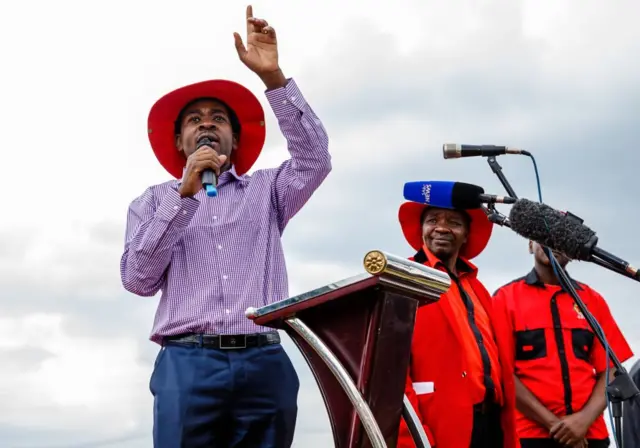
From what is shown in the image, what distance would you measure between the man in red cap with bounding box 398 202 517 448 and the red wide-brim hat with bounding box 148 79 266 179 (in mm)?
1102

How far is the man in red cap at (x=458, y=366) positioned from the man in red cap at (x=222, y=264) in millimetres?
819

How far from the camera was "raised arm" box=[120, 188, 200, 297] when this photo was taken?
3393 millimetres

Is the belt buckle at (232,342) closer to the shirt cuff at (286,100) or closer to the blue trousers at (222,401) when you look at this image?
the blue trousers at (222,401)

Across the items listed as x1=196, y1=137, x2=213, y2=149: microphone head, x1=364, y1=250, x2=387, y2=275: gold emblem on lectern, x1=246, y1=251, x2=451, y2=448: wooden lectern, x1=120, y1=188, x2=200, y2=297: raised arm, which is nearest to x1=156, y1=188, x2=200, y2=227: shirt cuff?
x1=120, y1=188, x2=200, y2=297: raised arm

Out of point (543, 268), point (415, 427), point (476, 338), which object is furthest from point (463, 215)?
point (415, 427)

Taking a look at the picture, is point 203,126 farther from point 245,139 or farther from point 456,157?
point 456,157

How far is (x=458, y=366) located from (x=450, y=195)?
0.82 m

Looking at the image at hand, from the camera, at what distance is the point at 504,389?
4281 mm

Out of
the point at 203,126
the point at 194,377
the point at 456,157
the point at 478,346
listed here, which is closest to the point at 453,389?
the point at 478,346

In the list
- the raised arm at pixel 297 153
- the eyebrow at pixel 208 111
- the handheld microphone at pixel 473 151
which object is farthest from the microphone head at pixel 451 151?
the eyebrow at pixel 208 111

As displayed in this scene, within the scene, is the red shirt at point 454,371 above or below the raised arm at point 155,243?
below

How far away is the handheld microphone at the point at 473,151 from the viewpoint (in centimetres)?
394

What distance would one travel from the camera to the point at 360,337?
7.70 feet

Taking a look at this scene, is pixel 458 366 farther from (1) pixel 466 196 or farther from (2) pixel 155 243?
(2) pixel 155 243
